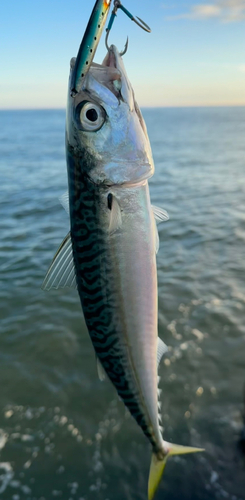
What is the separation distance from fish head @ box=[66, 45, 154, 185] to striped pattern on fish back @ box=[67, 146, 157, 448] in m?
0.07

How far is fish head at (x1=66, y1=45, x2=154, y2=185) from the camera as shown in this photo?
1.85 meters

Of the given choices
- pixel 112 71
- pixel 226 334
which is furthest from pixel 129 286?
pixel 226 334

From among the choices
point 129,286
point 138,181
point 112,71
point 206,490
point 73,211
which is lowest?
point 206,490

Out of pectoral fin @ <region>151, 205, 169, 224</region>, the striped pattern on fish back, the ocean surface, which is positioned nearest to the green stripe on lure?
the striped pattern on fish back

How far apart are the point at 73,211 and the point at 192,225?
1242 cm

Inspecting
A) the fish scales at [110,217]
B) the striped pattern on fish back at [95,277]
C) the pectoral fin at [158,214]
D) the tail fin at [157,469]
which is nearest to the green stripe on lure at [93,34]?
the fish scales at [110,217]

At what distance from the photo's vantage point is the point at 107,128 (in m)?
1.88

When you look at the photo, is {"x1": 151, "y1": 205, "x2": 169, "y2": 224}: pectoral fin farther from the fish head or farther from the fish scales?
the fish head

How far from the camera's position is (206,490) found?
5105mm

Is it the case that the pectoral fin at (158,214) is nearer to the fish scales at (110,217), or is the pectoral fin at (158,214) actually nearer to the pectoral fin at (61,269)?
the fish scales at (110,217)

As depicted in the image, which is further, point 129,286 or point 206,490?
point 206,490

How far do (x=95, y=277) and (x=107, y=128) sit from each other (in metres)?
0.78

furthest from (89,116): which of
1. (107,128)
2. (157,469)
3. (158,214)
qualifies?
(157,469)

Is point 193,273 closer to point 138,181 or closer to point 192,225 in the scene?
point 192,225
